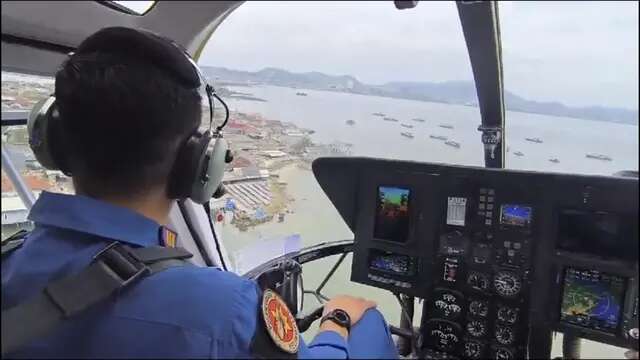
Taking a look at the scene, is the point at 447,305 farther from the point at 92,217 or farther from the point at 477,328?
the point at 92,217

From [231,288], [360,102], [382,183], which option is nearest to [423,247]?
[382,183]

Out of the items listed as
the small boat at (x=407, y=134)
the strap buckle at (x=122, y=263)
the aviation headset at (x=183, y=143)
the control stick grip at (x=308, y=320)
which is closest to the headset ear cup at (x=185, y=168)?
the aviation headset at (x=183, y=143)

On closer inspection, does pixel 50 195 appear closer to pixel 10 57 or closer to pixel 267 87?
pixel 10 57

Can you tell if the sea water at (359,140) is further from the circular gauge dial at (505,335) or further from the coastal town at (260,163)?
the circular gauge dial at (505,335)

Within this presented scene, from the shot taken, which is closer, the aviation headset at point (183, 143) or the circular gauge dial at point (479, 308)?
the aviation headset at point (183, 143)


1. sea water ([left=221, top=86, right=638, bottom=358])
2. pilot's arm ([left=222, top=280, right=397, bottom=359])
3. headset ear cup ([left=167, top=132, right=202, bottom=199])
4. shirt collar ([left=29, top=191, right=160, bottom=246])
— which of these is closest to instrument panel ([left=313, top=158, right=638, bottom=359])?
sea water ([left=221, top=86, right=638, bottom=358])

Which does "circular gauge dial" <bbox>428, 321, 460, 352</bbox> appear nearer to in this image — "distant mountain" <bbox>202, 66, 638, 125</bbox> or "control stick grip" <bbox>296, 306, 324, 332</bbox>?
"control stick grip" <bbox>296, 306, 324, 332</bbox>
